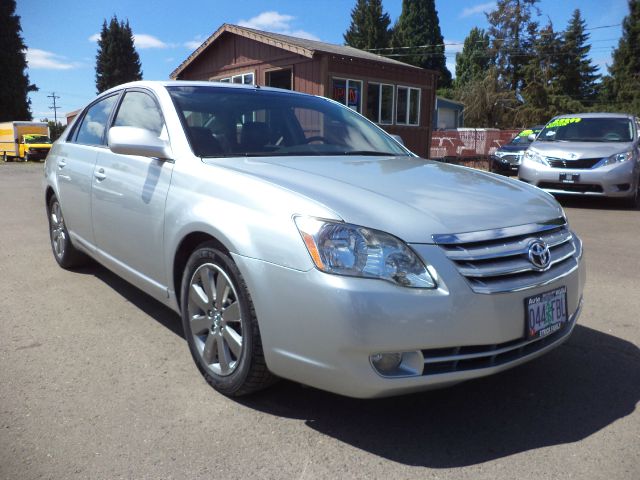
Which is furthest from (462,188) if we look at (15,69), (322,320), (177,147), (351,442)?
(15,69)

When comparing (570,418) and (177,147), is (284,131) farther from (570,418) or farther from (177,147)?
(570,418)

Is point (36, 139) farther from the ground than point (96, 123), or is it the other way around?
point (36, 139)

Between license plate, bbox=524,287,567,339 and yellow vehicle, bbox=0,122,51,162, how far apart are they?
29200 mm

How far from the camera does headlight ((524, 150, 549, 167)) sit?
917 centimetres

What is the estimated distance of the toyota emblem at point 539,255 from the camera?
2.41 m

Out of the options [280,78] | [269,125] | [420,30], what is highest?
[420,30]

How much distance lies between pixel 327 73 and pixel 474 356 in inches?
648

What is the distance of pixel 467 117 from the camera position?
5775 cm

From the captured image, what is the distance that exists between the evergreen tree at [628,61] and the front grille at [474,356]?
204 feet

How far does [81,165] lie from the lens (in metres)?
4.18

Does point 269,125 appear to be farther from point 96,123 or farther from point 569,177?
point 569,177

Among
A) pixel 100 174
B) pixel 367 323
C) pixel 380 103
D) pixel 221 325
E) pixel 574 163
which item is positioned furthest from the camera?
pixel 380 103

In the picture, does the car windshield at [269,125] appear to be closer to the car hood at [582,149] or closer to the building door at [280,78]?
the car hood at [582,149]

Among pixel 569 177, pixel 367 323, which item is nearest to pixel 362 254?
pixel 367 323
